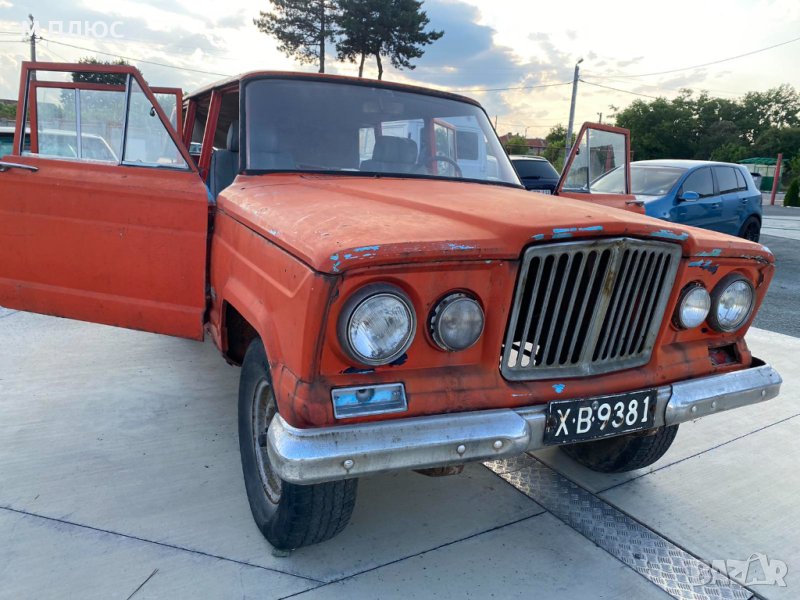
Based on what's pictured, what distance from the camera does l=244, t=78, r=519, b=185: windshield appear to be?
304 cm

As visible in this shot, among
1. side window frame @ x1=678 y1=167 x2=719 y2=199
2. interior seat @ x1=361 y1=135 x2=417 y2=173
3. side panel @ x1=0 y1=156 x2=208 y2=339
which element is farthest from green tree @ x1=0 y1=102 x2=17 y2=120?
interior seat @ x1=361 y1=135 x2=417 y2=173

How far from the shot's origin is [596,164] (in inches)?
161

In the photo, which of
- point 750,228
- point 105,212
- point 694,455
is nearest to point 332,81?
point 105,212

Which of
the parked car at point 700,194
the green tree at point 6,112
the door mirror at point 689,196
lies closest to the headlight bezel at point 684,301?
the parked car at point 700,194

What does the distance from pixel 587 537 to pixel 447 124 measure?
7.60 ft

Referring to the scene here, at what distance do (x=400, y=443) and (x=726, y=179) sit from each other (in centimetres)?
985

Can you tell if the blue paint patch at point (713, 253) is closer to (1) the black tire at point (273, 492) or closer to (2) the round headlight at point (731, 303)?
(2) the round headlight at point (731, 303)

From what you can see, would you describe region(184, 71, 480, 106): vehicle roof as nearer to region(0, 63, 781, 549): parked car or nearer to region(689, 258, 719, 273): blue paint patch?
region(0, 63, 781, 549): parked car

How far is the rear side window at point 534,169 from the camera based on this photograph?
37.8 ft

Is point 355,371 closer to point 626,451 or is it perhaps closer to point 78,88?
point 626,451

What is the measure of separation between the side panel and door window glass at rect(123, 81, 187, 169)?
0.40ft

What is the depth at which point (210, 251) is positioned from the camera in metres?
3.01

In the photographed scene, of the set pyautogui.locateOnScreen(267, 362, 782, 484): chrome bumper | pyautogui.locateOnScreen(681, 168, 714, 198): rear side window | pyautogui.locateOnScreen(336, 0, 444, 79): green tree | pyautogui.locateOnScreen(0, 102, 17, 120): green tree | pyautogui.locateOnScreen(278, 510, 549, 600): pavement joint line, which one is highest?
pyautogui.locateOnScreen(336, 0, 444, 79): green tree

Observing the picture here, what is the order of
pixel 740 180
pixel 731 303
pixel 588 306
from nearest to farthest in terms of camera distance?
1. pixel 588 306
2. pixel 731 303
3. pixel 740 180
